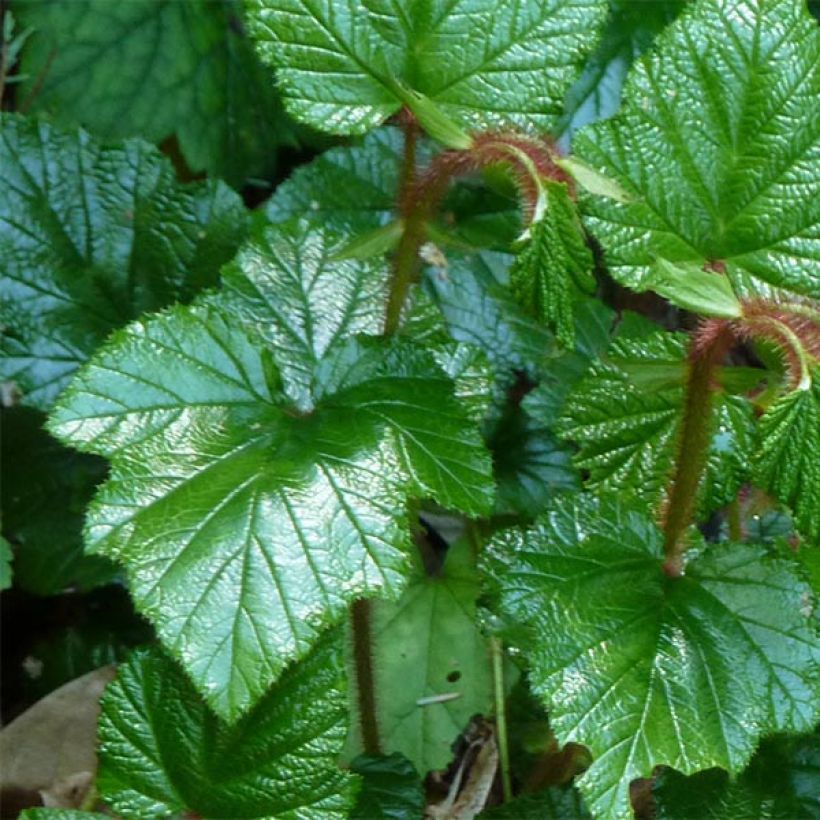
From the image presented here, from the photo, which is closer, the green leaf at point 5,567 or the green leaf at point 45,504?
the green leaf at point 5,567

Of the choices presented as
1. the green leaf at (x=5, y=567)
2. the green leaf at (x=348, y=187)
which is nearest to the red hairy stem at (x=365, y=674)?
the green leaf at (x=5, y=567)

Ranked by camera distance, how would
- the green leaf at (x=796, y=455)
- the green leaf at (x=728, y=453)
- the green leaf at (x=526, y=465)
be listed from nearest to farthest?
1. the green leaf at (x=796, y=455)
2. the green leaf at (x=728, y=453)
3. the green leaf at (x=526, y=465)

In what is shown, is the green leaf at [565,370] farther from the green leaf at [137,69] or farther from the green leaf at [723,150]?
the green leaf at [137,69]

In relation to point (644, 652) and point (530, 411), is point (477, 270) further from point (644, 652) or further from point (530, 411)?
point (644, 652)

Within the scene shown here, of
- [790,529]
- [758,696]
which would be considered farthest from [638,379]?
[790,529]

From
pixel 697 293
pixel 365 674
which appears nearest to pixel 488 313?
pixel 365 674

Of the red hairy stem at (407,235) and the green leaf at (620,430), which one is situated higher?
the red hairy stem at (407,235)
